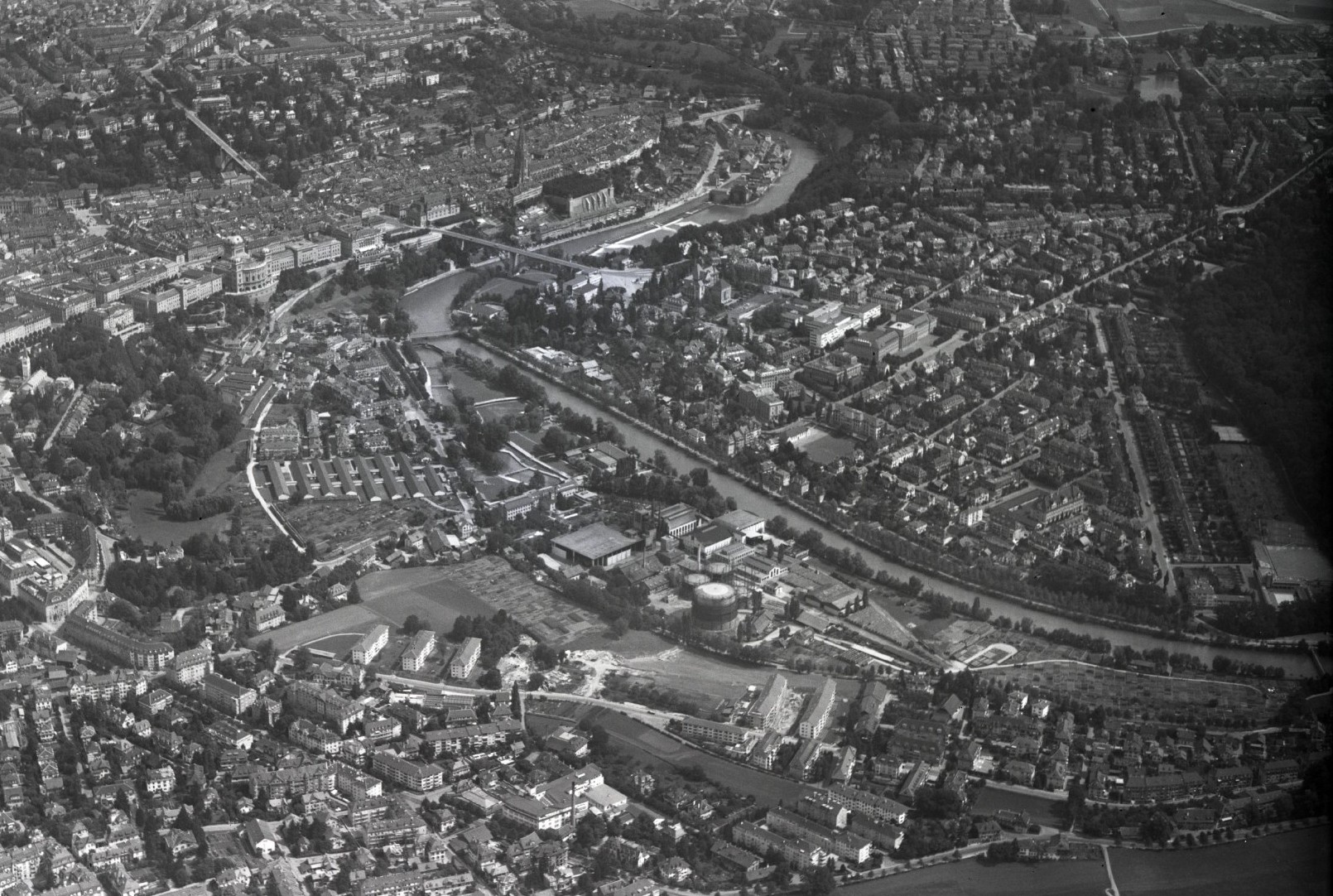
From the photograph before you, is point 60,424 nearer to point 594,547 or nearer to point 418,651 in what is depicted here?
point 594,547

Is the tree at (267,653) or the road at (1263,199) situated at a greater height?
the tree at (267,653)

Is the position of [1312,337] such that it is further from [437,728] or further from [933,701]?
[437,728]

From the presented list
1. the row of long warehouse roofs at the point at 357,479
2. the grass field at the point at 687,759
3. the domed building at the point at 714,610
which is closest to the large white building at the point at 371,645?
the grass field at the point at 687,759

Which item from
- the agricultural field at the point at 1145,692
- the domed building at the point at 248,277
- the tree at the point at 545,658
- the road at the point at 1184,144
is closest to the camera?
the agricultural field at the point at 1145,692

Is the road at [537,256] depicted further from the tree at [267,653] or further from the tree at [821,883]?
the tree at [821,883]

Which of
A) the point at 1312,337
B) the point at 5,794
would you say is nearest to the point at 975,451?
the point at 1312,337

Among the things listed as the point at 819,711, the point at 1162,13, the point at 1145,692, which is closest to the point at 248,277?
the point at 819,711
